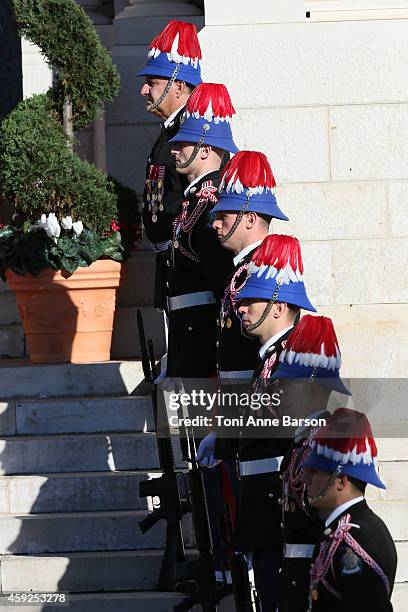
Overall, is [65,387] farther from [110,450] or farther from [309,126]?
[309,126]

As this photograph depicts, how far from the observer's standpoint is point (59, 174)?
7703 mm

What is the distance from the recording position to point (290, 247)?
15.8 feet

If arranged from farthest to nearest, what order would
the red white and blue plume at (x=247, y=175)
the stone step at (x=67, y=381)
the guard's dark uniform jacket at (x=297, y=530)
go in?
the stone step at (x=67, y=381) → the red white and blue plume at (x=247, y=175) → the guard's dark uniform jacket at (x=297, y=530)

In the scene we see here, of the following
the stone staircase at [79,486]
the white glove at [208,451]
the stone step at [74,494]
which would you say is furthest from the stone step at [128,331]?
the white glove at [208,451]

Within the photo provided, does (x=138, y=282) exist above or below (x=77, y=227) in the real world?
below

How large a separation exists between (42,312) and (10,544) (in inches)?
66.9

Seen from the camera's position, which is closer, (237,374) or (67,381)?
(237,374)

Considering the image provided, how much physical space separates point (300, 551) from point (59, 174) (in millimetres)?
3752

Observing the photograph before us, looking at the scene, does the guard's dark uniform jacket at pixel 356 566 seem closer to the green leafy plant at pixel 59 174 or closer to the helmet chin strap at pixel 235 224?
the helmet chin strap at pixel 235 224

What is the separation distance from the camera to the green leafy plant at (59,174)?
25.3ft

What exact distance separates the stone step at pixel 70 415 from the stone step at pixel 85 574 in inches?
39.4

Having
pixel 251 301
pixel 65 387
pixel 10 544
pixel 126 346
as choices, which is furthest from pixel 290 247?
pixel 126 346

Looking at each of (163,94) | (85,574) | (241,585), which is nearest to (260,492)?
(241,585)

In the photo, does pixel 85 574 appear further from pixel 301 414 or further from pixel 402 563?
pixel 301 414
